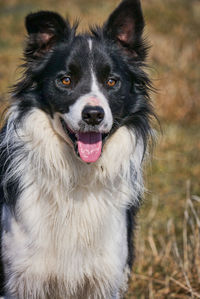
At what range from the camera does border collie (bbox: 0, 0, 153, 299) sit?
3.28 m

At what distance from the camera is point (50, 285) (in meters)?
3.36

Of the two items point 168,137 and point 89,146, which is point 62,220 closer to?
point 89,146

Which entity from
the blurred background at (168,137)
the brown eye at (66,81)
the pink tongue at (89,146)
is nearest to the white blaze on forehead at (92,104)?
the pink tongue at (89,146)

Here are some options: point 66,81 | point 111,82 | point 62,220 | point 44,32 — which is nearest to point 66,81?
point 66,81

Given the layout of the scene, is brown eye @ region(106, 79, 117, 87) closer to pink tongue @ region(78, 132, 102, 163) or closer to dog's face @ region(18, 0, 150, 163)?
dog's face @ region(18, 0, 150, 163)

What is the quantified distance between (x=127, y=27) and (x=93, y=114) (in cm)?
97

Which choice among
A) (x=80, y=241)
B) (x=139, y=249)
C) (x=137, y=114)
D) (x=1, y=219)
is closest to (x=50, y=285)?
(x=80, y=241)

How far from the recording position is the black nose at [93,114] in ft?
9.85

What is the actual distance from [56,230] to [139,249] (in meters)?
2.06

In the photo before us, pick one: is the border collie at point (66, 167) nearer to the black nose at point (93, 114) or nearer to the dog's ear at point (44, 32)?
the dog's ear at point (44, 32)

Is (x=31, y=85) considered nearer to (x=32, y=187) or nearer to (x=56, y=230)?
(x=32, y=187)

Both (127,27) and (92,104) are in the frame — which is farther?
(127,27)

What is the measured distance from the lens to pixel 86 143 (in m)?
3.22

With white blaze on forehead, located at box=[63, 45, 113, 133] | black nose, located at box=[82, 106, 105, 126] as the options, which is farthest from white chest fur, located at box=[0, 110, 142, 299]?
black nose, located at box=[82, 106, 105, 126]
